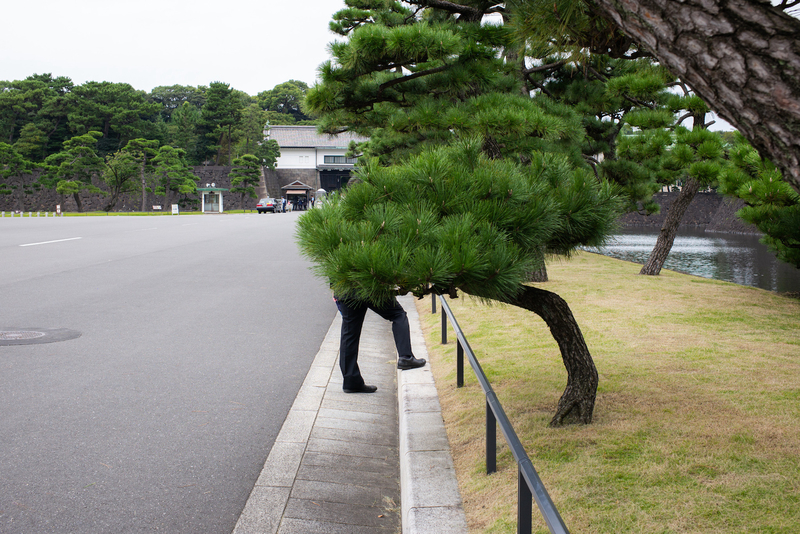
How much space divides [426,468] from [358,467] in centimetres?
55

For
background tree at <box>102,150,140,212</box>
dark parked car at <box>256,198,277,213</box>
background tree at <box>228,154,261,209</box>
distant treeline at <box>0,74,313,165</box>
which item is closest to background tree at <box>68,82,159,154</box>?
distant treeline at <box>0,74,313,165</box>

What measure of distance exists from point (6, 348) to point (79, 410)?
1999 millimetres

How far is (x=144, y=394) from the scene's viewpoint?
4.35 meters

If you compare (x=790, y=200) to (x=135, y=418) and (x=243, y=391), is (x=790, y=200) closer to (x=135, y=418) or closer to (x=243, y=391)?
(x=243, y=391)

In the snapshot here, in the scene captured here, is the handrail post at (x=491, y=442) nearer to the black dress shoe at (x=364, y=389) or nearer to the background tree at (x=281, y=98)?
the black dress shoe at (x=364, y=389)

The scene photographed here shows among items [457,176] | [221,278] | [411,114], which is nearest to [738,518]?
[457,176]

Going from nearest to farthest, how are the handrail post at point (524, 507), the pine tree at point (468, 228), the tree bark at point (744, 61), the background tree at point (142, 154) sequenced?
1. the tree bark at point (744, 61)
2. the handrail post at point (524, 507)
3. the pine tree at point (468, 228)
4. the background tree at point (142, 154)

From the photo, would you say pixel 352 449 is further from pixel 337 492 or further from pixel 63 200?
pixel 63 200

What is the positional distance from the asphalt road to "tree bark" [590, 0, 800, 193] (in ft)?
8.32

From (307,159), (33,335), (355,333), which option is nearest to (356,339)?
(355,333)

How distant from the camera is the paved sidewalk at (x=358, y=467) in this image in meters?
2.69

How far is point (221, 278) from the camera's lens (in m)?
10.3

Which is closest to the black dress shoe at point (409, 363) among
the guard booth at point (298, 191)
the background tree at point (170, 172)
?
the background tree at point (170, 172)

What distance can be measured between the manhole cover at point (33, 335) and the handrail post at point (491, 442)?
4634 mm
